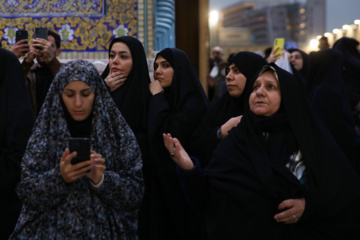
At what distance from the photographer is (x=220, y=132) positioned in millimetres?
2857

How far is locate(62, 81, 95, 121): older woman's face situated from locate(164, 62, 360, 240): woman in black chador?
399 millimetres

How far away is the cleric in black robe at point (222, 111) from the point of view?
2.91 meters

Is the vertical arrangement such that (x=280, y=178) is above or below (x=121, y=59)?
below

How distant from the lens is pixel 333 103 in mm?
4297

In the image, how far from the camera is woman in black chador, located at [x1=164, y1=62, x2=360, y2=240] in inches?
85.2

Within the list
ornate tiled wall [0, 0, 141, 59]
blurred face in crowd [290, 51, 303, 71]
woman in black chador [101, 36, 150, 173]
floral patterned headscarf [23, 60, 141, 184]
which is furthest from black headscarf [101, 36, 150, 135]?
blurred face in crowd [290, 51, 303, 71]

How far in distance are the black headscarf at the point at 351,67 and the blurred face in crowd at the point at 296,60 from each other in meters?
0.58

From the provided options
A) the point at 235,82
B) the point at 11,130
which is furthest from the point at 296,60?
the point at 11,130

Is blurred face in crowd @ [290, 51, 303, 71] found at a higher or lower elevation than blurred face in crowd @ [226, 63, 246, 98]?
higher

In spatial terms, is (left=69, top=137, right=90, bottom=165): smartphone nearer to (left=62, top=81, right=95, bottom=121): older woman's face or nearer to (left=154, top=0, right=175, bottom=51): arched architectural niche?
(left=62, top=81, right=95, bottom=121): older woman's face

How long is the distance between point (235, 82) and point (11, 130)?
144 cm

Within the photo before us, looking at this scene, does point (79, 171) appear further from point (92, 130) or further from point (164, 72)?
point (164, 72)

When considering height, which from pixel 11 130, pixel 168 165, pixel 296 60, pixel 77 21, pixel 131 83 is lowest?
pixel 168 165

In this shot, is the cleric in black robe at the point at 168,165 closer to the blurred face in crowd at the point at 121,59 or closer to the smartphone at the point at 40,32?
the blurred face in crowd at the point at 121,59
